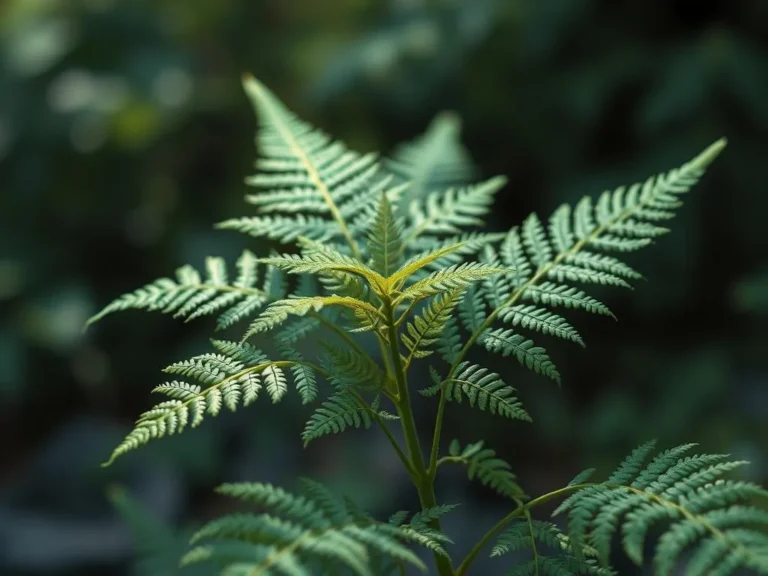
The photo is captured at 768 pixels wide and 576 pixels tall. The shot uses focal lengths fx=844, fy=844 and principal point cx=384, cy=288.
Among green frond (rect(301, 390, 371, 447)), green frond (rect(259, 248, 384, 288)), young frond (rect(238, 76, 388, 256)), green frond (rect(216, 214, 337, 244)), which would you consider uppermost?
young frond (rect(238, 76, 388, 256))

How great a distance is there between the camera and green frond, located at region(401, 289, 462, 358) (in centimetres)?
67

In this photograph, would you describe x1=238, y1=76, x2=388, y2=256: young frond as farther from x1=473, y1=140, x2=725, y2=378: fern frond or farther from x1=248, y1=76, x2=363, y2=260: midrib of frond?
x1=473, y1=140, x2=725, y2=378: fern frond

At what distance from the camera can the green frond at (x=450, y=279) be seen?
0.65m

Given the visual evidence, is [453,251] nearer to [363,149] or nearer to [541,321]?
[541,321]

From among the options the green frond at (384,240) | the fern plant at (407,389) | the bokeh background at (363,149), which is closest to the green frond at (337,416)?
the fern plant at (407,389)

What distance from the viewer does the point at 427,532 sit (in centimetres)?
62

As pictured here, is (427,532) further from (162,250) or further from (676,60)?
(162,250)

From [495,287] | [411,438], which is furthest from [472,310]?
Result: [411,438]

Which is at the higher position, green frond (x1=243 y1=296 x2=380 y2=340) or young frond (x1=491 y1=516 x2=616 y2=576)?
green frond (x1=243 y1=296 x2=380 y2=340)

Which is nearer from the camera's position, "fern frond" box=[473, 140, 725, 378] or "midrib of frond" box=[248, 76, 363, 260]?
"fern frond" box=[473, 140, 725, 378]

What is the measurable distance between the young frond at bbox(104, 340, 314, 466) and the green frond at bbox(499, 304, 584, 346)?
7.0 inches

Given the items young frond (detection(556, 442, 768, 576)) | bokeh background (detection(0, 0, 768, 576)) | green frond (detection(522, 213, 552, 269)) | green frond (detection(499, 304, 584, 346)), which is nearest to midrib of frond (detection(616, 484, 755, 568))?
young frond (detection(556, 442, 768, 576))

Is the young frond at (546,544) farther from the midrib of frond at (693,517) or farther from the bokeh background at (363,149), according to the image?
the bokeh background at (363,149)

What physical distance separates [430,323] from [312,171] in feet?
1.01
